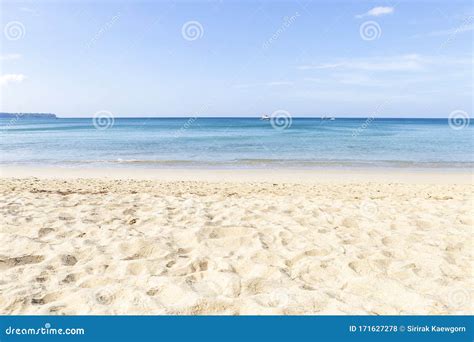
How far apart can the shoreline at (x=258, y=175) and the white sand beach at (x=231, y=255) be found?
14.5 ft

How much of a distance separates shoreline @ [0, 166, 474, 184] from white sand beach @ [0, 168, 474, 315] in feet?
14.5

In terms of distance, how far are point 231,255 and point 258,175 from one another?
828cm

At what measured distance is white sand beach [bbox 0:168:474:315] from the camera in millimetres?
3131

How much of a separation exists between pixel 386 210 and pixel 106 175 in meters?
8.97

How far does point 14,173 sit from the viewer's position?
12.6m

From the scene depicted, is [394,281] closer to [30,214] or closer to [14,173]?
[30,214]

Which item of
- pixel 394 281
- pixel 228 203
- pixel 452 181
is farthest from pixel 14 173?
pixel 452 181

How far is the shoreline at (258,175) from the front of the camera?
11625 millimetres
